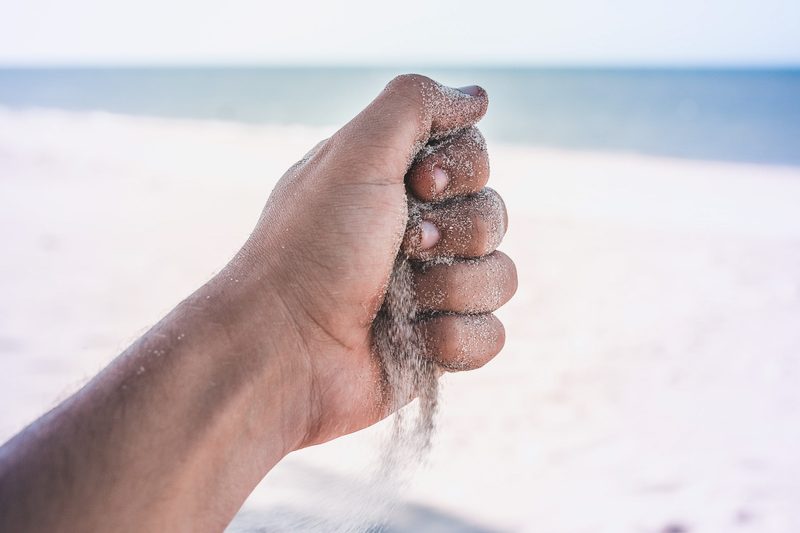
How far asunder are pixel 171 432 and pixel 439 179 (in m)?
0.75

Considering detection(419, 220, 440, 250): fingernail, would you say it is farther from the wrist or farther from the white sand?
the white sand

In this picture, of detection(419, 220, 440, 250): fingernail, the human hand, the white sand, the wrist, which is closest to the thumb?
the human hand

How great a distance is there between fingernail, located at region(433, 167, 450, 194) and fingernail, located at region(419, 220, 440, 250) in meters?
0.08

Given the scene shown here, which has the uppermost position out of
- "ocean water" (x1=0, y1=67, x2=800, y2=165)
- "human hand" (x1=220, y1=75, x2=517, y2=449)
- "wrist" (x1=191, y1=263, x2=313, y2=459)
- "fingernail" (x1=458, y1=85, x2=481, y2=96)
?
"ocean water" (x1=0, y1=67, x2=800, y2=165)

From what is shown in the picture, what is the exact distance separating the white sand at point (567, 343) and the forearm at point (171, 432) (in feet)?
2.20

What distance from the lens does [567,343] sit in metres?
3.51

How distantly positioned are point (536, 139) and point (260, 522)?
1372 centimetres

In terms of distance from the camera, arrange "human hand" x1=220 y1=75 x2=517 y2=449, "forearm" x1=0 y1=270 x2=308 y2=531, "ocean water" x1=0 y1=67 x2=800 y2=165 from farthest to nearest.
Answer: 1. "ocean water" x1=0 y1=67 x2=800 y2=165
2. "human hand" x1=220 y1=75 x2=517 y2=449
3. "forearm" x1=0 y1=270 x2=308 y2=531

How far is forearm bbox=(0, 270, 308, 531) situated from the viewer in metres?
1.00

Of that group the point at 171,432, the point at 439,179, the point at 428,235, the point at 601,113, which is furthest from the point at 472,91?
the point at 601,113

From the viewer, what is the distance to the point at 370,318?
151 cm

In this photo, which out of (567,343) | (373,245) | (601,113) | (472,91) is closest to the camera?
(373,245)

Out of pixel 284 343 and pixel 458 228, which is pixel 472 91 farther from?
pixel 284 343

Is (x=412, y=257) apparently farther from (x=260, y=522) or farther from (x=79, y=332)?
(x=79, y=332)
